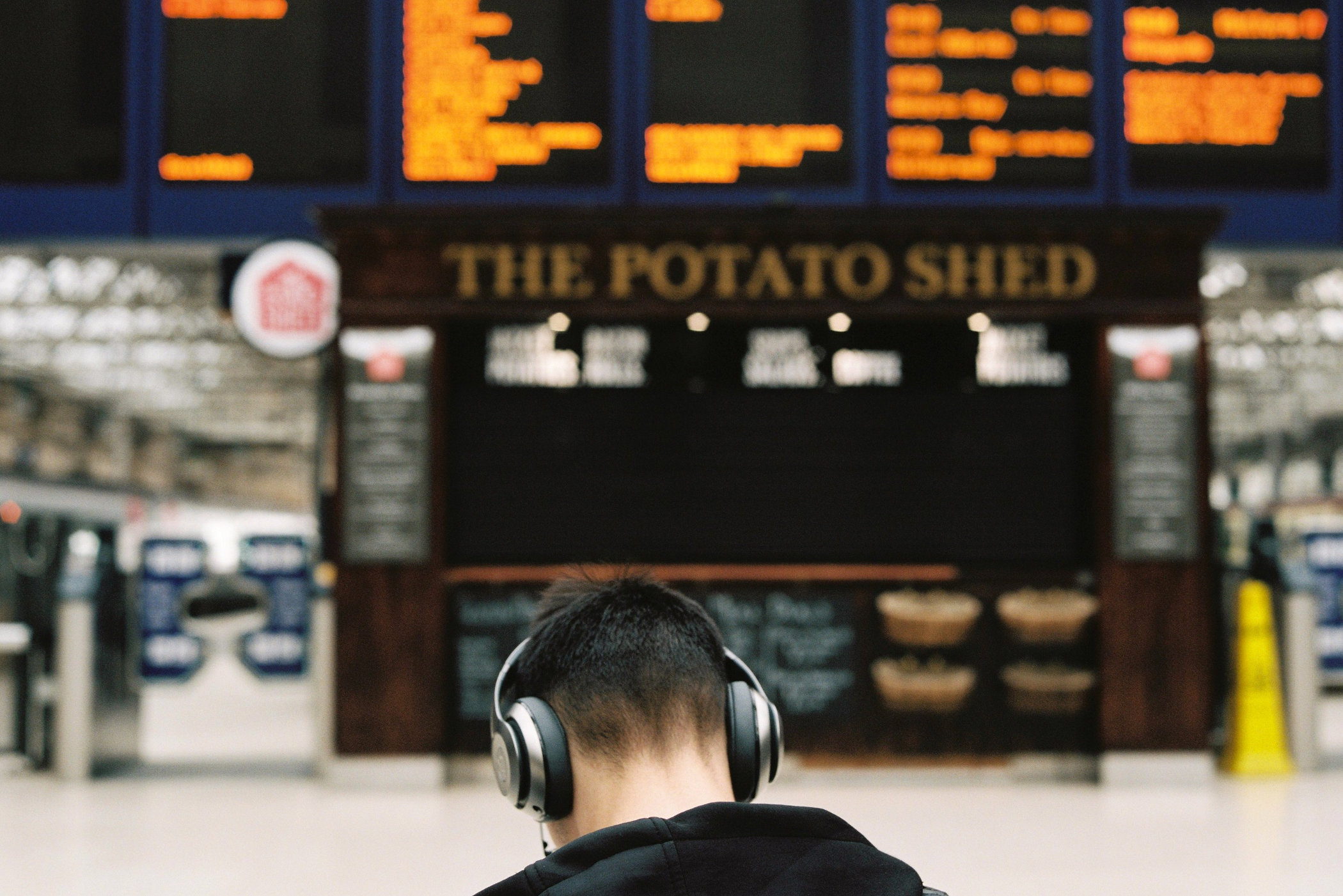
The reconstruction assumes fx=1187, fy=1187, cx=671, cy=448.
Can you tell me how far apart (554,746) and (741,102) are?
19.7 feet

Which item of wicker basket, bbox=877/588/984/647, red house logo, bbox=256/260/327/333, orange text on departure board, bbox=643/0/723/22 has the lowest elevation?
wicker basket, bbox=877/588/984/647

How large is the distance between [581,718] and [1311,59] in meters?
7.44

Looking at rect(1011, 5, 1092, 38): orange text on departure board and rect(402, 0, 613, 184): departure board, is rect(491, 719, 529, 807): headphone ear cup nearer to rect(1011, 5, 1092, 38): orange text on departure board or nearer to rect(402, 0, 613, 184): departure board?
rect(402, 0, 613, 184): departure board

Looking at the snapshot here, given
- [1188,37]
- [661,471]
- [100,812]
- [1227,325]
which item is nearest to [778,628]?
[661,471]

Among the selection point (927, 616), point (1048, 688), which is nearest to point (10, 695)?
point (927, 616)

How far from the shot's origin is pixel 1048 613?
6570 mm

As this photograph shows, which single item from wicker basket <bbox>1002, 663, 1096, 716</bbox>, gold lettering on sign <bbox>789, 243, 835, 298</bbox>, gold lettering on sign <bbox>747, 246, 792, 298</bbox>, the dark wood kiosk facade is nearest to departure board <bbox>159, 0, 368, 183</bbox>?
the dark wood kiosk facade

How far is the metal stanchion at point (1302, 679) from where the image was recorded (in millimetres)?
6988

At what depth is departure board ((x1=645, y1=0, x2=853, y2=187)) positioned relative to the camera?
690 cm

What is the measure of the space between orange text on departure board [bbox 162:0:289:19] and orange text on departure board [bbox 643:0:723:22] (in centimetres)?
217

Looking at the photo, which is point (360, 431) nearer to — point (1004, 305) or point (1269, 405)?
point (1004, 305)

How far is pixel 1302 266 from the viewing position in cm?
1293

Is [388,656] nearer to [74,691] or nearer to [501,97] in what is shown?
[74,691]

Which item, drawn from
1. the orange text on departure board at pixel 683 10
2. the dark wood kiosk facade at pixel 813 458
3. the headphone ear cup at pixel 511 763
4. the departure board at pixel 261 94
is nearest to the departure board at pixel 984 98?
the dark wood kiosk facade at pixel 813 458
